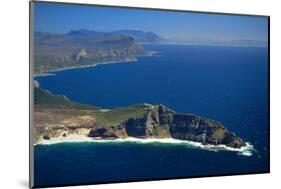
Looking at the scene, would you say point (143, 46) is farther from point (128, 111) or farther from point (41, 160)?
point (41, 160)

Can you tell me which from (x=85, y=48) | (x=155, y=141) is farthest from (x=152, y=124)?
(x=85, y=48)

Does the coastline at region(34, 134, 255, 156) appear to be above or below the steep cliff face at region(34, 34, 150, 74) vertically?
below

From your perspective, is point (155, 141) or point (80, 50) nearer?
point (80, 50)

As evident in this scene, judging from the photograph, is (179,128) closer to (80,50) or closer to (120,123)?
(120,123)

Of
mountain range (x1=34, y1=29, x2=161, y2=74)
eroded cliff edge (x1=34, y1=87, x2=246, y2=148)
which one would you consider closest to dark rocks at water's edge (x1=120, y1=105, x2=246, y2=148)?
eroded cliff edge (x1=34, y1=87, x2=246, y2=148)

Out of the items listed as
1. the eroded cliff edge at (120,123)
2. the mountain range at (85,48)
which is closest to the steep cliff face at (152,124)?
the eroded cliff edge at (120,123)

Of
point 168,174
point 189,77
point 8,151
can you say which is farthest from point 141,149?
point 8,151

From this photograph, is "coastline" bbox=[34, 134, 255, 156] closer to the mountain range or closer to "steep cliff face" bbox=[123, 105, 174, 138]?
"steep cliff face" bbox=[123, 105, 174, 138]
